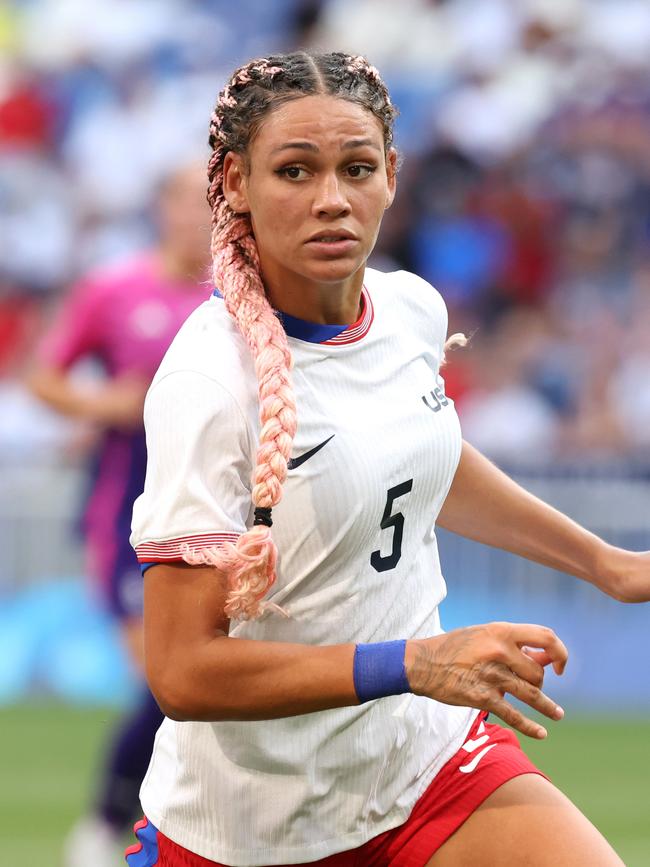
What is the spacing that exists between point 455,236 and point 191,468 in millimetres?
8563

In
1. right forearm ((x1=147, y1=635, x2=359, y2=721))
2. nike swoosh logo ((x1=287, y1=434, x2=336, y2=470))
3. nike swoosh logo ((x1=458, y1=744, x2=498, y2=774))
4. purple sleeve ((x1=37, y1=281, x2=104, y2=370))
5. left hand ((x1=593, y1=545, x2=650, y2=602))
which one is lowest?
nike swoosh logo ((x1=458, y1=744, x2=498, y2=774))

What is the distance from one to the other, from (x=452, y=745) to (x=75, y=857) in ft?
9.01

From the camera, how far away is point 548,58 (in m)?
11.6

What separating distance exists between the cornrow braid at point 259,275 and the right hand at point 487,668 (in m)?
0.32

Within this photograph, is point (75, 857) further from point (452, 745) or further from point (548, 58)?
point (548, 58)

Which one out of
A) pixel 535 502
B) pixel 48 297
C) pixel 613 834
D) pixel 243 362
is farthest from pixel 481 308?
pixel 243 362

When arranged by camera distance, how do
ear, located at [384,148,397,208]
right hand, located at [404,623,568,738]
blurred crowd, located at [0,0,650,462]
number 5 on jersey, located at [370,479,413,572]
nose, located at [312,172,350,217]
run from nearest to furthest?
right hand, located at [404,623,568,738] → nose, located at [312,172,350,217] → number 5 on jersey, located at [370,479,413,572] → ear, located at [384,148,397,208] → blurred crowd, located at [0,0,650,462]

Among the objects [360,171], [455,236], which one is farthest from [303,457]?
[455,236]

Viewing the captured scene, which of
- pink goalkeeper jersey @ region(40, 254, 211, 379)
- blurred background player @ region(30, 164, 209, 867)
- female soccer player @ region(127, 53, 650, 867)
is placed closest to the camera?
female soccer player @ region(127, 53, 650, 867)

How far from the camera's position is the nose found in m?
2.76

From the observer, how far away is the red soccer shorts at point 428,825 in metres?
2.99

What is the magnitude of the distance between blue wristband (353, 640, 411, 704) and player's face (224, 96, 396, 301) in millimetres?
696

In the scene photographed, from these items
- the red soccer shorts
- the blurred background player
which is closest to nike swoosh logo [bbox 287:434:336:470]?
the red soccer shorts

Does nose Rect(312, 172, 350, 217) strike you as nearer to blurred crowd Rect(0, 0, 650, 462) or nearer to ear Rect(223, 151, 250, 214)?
ear Rect(223, 151, 250, 214)
